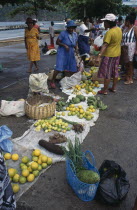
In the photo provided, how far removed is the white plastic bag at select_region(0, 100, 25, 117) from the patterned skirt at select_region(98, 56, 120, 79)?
2414 mm

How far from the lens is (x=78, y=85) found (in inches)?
241

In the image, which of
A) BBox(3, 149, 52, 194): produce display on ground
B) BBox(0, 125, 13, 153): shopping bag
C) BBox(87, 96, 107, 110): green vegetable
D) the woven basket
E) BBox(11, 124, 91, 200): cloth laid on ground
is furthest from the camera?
BBox(87, 96, 107, 110): green vegetable

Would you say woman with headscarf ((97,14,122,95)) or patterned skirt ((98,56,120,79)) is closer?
woman with headscarf ((97,14,122,95))

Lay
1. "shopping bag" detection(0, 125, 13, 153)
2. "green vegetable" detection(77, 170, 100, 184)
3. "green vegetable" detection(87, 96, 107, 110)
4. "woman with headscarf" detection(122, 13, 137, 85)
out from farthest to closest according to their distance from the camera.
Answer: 1. "woman with headscarf" detection(122, 13, 137, 85)
2. "green vegetable" detection(87, 96, 107, 110)
3. "shopping bag" detection(0, 125, 13, 153)
4. "green vegetable" detection(77, 170, 100, 184)

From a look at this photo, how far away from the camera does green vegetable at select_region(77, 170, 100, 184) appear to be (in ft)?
7.00

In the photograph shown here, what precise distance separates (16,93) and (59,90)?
1350 mm

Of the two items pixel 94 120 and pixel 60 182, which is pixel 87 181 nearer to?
pixel 60 182

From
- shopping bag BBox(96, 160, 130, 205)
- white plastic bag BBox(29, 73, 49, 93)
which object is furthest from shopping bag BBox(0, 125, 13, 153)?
white plastic bag BBox(29, 73, 49, 93)

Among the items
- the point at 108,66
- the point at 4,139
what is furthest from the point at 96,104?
the point at 4,139

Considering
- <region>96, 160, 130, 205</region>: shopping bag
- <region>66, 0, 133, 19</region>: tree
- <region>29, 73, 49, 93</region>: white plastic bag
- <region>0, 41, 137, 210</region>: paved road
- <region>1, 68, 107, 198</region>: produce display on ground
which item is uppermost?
<region>66, 0, 133, 19</region>: tree

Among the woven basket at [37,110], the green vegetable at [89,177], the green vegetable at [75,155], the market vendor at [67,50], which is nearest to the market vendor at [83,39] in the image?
the market vendor at [67,50]

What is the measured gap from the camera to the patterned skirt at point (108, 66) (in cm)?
513

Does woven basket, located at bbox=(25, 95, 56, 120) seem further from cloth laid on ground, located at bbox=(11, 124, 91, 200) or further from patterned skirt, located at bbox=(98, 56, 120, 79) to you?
patterned skirt, located at bbox=(98, 56, 120, 79)

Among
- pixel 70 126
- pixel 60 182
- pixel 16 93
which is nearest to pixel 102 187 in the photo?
pixel 60 182
